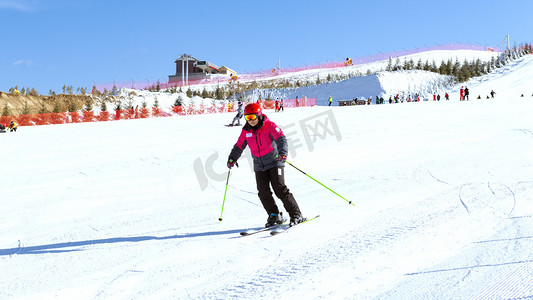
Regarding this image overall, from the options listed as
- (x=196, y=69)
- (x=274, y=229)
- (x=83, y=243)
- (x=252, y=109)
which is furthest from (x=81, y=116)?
(x=196, y=69)

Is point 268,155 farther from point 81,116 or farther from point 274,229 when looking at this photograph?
point 81,116

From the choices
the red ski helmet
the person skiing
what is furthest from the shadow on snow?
the red ski helmet

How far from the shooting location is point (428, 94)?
186ft

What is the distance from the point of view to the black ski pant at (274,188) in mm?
4496

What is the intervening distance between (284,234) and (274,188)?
1.79 feet

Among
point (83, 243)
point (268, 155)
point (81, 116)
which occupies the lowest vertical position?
point (83, 243)

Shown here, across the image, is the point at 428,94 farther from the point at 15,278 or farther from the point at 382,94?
the point at 15,278

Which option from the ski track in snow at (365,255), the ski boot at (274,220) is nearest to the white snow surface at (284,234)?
the ski track in snow at (365,255)

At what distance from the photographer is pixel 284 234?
14.0ft

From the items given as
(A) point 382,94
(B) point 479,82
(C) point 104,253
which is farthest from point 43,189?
(B) point 479,82

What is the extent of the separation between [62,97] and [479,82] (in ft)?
179

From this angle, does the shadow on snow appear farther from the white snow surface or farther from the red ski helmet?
the red ski helmet

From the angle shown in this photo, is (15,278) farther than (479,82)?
No

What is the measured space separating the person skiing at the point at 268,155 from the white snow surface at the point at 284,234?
1.00 feet
